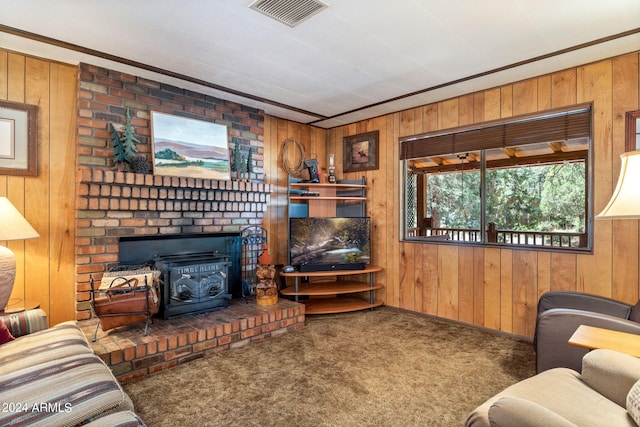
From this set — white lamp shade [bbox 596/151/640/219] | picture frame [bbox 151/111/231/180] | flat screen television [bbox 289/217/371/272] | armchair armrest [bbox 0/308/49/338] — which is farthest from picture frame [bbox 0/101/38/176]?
white lamp shade [bbox 596/151/640/219]

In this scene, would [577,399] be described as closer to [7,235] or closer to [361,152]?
[7,235]

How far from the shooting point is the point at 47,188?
281cm

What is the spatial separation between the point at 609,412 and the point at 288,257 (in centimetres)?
330

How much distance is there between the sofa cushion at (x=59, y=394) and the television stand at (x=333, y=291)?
2.46m

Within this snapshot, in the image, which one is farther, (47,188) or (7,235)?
(47,188)

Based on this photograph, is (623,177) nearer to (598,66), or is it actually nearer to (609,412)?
(609,412)

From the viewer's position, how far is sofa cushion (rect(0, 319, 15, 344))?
6.29ft

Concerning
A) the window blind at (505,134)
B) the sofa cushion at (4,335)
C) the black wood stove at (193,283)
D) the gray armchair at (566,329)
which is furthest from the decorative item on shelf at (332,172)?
the sofa cushion at (4,335)

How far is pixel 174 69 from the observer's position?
3.02 meters

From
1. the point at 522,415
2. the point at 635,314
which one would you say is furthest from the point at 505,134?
the point at 522,415

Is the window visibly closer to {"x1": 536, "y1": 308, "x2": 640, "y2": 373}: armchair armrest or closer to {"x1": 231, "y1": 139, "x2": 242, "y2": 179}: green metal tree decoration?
{"x1": 536, "y1": 308, "x2": 640, "y2": 373}: armchair armrest

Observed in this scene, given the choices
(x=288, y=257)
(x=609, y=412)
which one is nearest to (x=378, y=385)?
(x=609, y=412)

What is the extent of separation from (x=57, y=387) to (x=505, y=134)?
3.87 m

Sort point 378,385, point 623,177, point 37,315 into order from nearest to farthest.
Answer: point 623,177 < point 37,315 < point 378,385
